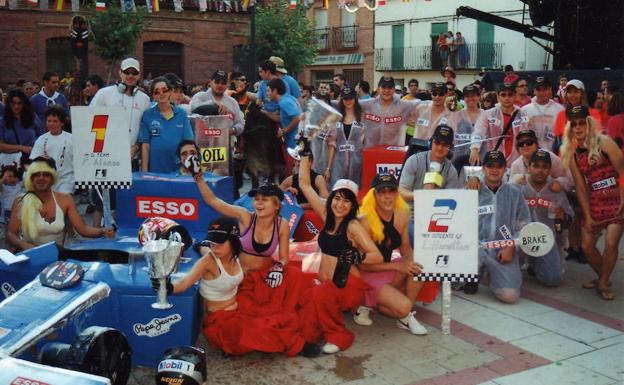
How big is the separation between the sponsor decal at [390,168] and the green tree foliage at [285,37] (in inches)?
758

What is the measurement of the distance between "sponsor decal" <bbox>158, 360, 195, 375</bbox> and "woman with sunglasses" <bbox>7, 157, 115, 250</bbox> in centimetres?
240

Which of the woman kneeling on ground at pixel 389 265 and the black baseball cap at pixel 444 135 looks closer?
the woman kneeling on ground at pixel 389 265

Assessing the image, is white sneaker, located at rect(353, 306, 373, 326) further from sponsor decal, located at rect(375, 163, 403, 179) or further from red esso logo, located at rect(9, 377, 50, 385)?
red esso logo, located at rect(9, 377, 50, 385)

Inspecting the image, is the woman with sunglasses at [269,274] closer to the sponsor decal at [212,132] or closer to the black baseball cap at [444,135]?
the black baseball cap at [444,135]

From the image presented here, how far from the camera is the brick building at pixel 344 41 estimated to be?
37062mm

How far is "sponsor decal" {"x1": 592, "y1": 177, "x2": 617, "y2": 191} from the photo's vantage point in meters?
6.69

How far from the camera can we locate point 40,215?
6.25 m

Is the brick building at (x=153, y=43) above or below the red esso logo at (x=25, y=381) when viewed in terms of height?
above

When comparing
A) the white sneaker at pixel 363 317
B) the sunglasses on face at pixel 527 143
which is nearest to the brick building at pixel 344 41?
the sunglasses on face at pixel 527 143

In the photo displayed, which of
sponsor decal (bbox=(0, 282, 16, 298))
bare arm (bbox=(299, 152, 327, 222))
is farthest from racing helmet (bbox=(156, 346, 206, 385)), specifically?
bare arm (bbox=(299, 152, 327, 222))

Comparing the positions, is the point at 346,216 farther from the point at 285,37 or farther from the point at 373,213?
the point at 285,37

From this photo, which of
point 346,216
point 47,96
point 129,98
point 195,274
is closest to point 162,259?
point 195,274

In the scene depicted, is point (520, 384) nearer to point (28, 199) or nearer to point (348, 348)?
point (348, 348)

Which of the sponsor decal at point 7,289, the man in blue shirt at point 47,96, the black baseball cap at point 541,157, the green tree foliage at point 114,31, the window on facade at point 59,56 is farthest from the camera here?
the window on facade at point 59,56
